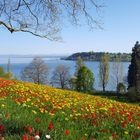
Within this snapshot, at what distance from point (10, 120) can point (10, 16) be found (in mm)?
6126

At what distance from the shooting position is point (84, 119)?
381 inches

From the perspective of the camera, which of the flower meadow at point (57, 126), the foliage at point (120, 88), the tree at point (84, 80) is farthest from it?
the foliage at point (120, 88)

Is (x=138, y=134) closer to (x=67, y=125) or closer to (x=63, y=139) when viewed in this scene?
(x=67, y=125)

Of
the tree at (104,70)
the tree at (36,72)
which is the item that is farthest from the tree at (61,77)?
the tree at (104,70)

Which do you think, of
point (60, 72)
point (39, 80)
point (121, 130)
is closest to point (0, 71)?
point (39, 80)

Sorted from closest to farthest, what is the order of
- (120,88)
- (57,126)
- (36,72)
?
1. (57,126)
2. (120,88)
3. (36,72)

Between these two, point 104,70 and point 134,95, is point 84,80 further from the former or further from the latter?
point 134,95

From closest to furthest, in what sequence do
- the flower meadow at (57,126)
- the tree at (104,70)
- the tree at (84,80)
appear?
the flower meadow at (57,126) < the tree at (84,80) < the tree at (104,70)

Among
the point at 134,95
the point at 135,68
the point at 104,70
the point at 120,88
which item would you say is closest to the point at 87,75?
the point at 104,70

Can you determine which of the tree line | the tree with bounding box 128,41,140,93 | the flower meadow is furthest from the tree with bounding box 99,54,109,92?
the flower meadow

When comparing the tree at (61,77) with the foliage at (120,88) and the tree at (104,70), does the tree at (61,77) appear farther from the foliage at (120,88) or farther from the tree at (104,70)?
the foliage at (120,88)

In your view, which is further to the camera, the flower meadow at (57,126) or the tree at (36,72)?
the tree at (36,72)

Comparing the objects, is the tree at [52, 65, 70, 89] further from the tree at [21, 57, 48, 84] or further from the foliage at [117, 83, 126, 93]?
the foliage at [117, 83, 126, 93]

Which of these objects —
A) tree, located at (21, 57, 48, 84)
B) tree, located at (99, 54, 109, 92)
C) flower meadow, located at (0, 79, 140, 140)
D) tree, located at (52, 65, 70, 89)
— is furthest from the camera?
tree, located at (52, 65, 70, 89)
